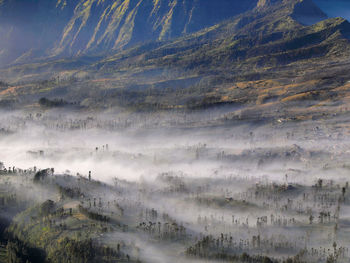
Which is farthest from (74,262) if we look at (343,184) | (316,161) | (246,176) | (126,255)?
(316,161)

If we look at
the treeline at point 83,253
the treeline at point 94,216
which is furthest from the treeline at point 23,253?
the treeline at point 94,216

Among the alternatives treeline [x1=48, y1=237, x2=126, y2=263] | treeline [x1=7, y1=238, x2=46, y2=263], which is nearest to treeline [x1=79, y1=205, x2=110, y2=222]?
treeline [x1=48, y1=237, x2=126, y2=263]

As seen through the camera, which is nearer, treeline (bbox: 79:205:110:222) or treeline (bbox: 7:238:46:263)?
treeline (bbox: 7:238:46:263)

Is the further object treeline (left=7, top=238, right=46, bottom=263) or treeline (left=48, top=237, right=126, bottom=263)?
treeline (left=7, top=238, right=46, bottom=263)

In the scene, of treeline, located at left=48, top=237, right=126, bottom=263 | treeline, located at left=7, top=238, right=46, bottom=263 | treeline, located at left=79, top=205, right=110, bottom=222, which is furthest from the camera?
treeline, located at left=79, top=205, right=110, bottom=222

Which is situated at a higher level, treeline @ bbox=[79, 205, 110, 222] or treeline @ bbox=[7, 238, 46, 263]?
treeline @ bbox=[79, 205, 110, 222]

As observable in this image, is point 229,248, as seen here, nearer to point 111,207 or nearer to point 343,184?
point 111,207

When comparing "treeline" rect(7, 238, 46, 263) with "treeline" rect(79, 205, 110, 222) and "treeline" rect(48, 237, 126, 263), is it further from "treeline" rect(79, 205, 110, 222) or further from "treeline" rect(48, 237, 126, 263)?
"treeline" rect(79, 205, 110, 222)

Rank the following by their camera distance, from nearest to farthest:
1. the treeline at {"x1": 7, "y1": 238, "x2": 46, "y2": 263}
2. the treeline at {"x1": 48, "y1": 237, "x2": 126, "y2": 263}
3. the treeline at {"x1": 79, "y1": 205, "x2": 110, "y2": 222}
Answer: the treeline at {"x1": 48, "y1": 237, "x2": 126, "y2": 263}, the treeline at {"x1": 7, "y1": 238, "x2": 46, "y2": 263}, the treeline at {"x1": 79, "y1": 205, "x2": 110, "y2": 222}

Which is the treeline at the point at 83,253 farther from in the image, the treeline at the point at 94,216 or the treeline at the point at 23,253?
the treeline at the point at 94,216

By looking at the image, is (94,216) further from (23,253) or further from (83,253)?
(23,253)

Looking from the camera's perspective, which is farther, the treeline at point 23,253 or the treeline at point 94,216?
the treeline at point 94,216
